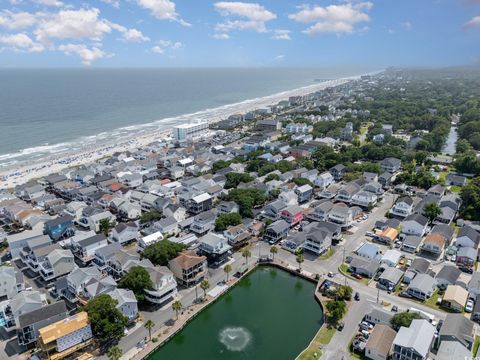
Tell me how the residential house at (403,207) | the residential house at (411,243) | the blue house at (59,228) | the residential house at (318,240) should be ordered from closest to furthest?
the residential house at (318,240)
the residential house at (411,243)
the blue house at (59,228)
the residential house at (403,207)

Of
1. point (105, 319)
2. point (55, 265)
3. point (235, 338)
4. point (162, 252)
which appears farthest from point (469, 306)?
point (55, 265)

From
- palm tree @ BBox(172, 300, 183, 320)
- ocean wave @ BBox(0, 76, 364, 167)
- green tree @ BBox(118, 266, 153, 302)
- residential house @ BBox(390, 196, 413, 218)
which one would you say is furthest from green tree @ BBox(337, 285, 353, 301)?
ocean wave @ BBox(0, 76, 364, 167)

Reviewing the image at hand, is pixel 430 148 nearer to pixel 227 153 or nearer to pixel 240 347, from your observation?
pixel 227 153

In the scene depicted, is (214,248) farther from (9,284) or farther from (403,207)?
(403,207)

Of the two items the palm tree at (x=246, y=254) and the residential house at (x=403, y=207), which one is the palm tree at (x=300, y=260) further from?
the residential house at (x=403, y=207)

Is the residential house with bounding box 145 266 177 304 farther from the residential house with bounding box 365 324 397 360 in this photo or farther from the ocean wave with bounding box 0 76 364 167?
the ocean wave with bounding box 0 76 364 167

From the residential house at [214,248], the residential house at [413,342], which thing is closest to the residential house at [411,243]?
the residential house at [413,342]

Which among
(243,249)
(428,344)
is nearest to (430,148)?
(243,249)
